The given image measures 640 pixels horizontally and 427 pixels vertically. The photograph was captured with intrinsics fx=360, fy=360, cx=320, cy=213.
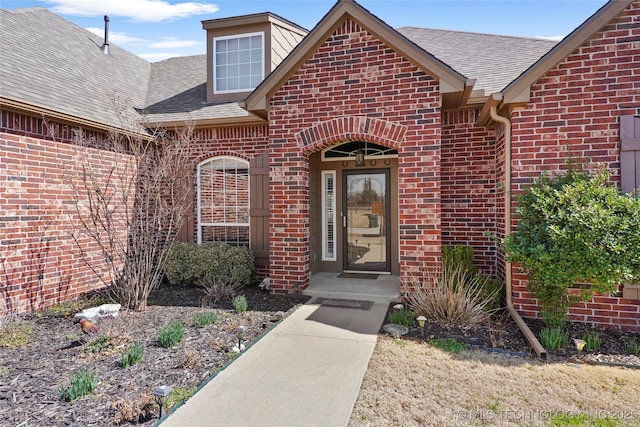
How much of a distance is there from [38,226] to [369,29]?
6296mm

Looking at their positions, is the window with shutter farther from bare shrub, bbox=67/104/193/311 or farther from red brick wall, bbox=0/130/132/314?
red brick wall, bbox=0/130/132/314

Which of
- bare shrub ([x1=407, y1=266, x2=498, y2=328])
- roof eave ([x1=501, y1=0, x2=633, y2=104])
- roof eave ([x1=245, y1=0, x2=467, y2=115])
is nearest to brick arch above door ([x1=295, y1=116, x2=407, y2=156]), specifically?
roof eave ([x1=245, y1=0, x2=467, y2=115])

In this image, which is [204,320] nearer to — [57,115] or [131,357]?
[131,357]

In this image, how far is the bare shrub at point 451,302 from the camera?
490 centimetres

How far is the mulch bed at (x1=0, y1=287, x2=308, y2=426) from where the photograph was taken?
3.00 metres

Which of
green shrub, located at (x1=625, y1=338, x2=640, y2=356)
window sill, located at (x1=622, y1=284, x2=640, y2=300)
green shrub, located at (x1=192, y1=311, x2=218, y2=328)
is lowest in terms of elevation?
green shrub, located at (x1=625, y1=338, x2=640, y2=356)

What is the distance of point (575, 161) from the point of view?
5035 millimetres

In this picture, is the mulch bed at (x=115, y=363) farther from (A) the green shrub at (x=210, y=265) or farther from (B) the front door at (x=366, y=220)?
(B) the front door at (x=366, y=220)

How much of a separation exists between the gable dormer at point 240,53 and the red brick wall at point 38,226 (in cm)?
349

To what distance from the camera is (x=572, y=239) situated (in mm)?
4207

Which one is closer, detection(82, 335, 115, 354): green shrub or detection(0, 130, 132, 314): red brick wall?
detection(82, 335, 115, 354): green shrub

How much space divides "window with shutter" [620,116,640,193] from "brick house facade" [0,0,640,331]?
0.07 m

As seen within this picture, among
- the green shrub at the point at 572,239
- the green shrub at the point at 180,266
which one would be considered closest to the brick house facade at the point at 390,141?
the green shrub at the point at 572,239

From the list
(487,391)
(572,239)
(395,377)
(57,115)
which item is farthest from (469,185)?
(57,115)
